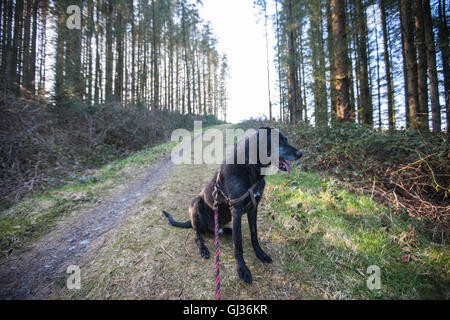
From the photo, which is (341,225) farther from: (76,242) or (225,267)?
(76,242)

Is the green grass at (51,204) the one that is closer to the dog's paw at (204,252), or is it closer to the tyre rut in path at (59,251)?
the tyre rut in path at (59,251)

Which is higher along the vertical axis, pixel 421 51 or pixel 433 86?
pixel 421 51

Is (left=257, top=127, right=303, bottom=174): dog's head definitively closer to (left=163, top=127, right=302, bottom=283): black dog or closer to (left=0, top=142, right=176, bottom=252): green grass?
(left=163, top=127, right=302, bottom=283): black dog

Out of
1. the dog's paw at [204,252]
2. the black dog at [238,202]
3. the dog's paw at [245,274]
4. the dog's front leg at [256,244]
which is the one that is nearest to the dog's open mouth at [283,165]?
the black dog at [238,202]

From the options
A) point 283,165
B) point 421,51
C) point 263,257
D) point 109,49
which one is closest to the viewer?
point 263,257

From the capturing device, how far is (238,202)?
222 cm

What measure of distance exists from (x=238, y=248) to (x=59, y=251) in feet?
8.35

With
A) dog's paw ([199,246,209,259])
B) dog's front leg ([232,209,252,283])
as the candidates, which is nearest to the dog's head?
dog's front leg ([232,209,252,283])

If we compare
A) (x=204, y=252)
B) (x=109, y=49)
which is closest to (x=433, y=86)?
(x=204, y=252)

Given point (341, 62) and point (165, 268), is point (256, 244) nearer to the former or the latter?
point (165, 268)

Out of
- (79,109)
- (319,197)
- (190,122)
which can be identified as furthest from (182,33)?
(319,197)

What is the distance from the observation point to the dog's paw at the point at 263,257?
2.24 metres

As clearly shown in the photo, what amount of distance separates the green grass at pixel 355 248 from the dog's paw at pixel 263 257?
0.21m

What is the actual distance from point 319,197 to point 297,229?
107 cm
